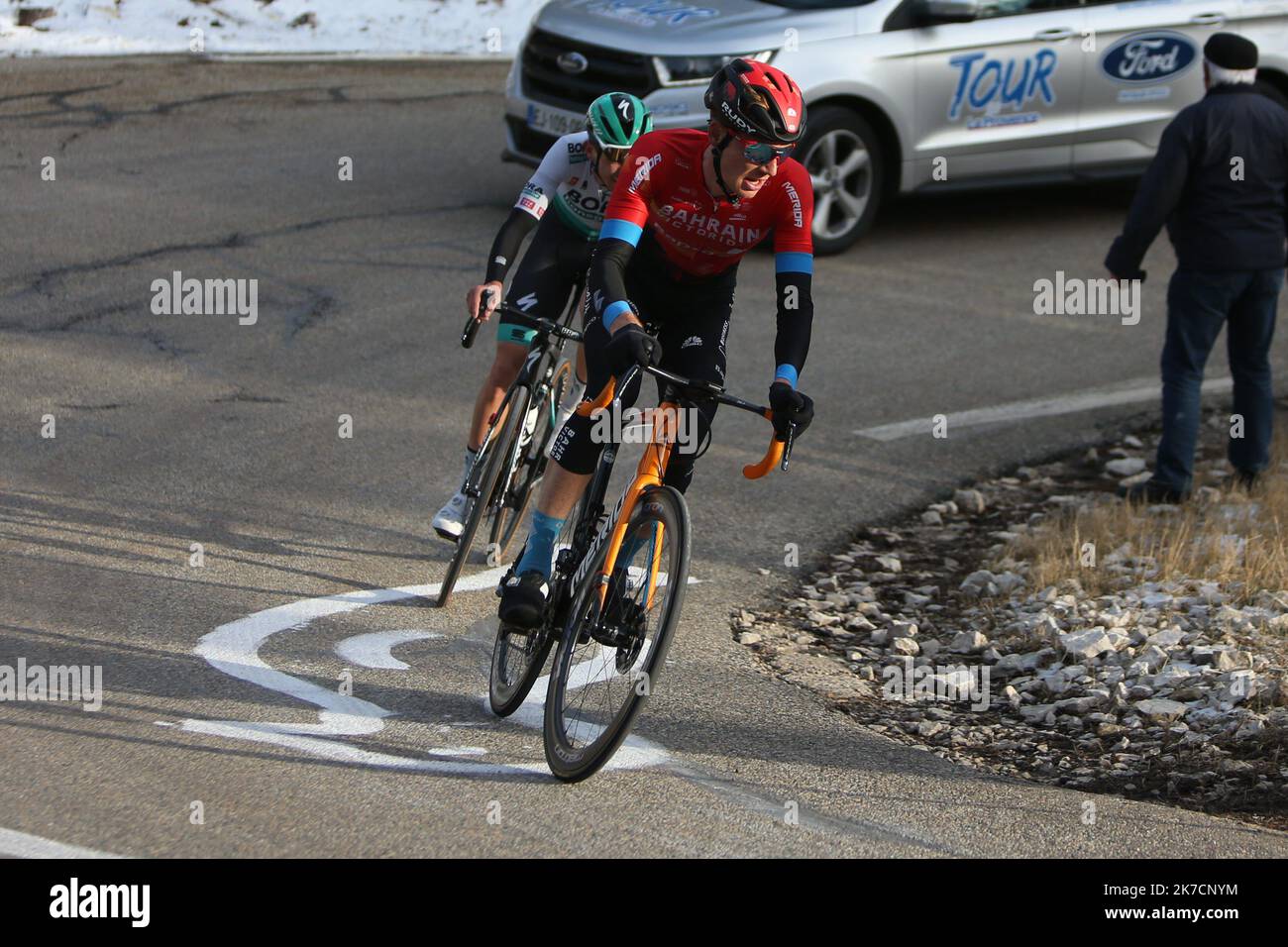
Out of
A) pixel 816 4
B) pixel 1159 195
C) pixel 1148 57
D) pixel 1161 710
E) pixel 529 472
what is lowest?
pixel 1161 710

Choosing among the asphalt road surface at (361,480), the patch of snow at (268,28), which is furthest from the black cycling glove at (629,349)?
the patch of snow at (268,28)

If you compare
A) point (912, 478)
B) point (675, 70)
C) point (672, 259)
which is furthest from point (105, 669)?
point (675, 70)

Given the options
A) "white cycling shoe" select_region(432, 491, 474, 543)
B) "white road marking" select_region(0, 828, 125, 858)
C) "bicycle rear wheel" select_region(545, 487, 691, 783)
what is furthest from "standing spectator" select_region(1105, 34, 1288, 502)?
"white road marking" select_region(0, 828, 125, 858)

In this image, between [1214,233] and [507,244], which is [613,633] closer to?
[507,244]

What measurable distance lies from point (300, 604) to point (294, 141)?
767 cm

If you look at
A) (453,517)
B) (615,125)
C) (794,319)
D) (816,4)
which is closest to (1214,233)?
(615,125)

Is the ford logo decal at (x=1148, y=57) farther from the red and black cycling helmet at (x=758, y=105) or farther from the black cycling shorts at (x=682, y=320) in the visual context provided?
the red and black cycling helmet at (x=758, y=105)

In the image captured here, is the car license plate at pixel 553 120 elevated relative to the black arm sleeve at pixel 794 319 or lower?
elevated

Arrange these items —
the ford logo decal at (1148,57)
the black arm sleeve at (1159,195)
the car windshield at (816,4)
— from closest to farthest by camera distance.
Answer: the black arm sleeve at (1159,195) < the car windshield at (816,4) < the ford logo decal at (1148,57)

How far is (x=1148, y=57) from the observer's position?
12125 millimetres

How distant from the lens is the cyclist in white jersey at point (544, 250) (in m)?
6.50

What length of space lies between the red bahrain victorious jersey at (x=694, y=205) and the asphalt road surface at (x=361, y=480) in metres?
1.54

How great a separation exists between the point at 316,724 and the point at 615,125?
2397 mm
